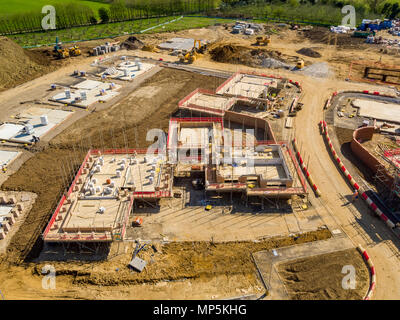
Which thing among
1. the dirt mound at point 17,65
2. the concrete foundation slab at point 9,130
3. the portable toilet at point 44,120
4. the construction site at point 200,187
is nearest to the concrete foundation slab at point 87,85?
the construction site at point 200,187

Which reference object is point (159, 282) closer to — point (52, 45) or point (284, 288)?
point (284, 288)

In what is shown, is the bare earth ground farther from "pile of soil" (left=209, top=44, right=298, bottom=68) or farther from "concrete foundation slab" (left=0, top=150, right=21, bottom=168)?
"pile of soil" (left=209, top=44, right=298, bottom=68)

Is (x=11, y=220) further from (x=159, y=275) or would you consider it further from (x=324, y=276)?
(x=324, y=276)

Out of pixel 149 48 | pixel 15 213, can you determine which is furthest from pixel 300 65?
pixel 15 213

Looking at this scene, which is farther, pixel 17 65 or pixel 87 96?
pixel 17 65
